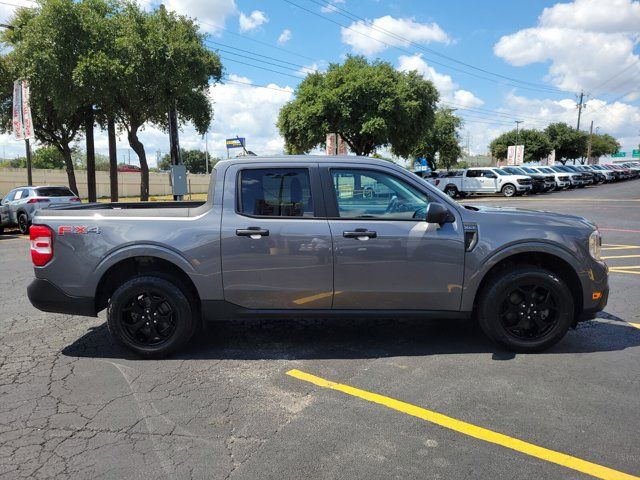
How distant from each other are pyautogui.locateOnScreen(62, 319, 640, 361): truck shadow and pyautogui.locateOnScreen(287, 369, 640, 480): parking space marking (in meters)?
0.66

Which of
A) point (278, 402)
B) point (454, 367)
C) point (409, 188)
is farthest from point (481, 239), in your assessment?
point (278, 402)

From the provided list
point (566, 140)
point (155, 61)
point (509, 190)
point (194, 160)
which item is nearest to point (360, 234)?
point (155, 61)

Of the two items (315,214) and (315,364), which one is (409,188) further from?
(315,364)

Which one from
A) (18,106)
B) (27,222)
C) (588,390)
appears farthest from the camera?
(18,106)

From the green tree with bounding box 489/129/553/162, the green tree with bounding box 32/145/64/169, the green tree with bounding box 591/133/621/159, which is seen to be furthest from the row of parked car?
the green tree with bounding box 32/145/64/169

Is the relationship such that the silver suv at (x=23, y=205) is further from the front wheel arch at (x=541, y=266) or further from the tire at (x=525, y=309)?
the tire at (x=525, y=309)

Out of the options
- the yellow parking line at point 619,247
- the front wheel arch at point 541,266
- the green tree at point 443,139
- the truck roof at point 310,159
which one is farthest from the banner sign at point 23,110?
the green tree at point 443,139

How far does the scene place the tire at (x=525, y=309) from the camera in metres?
4.29

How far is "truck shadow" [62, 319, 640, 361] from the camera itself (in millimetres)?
4512

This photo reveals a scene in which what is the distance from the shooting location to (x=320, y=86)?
3161 cm

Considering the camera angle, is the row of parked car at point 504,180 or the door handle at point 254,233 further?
the row of parked car at point 504,180

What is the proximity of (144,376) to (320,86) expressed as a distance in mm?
29846

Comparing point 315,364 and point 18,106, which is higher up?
point 18,106

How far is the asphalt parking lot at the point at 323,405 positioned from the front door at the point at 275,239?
24.5 inches
